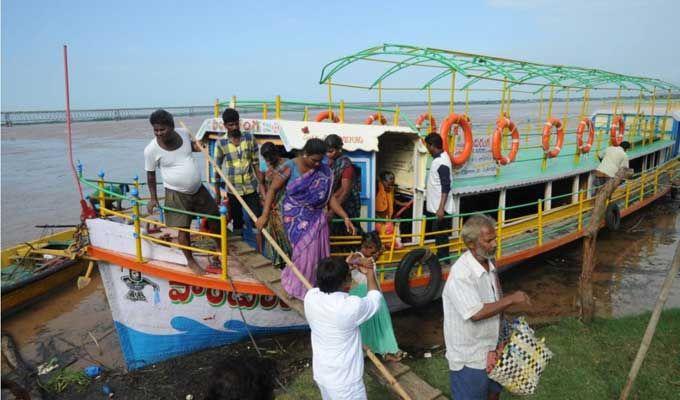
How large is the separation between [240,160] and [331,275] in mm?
3171

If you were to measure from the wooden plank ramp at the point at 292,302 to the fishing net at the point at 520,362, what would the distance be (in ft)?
3.41

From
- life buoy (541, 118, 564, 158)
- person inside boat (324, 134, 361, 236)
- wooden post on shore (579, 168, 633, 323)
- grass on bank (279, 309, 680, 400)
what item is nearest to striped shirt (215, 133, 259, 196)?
person inside boat (324, 134, 361, 236)

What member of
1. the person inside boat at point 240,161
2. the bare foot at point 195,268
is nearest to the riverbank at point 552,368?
the bare foot at point 195,268

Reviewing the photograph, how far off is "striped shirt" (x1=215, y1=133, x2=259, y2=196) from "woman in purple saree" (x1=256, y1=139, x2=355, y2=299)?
139 cm

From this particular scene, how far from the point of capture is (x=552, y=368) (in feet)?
16.2

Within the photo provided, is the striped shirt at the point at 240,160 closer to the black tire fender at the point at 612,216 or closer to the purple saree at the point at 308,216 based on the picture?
the purple saree at the point at 308,216

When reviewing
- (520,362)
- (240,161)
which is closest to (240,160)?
(240,161)

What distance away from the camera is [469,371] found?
2.68 metres

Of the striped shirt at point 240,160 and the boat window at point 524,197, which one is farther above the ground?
the striped shirt at point 240,160

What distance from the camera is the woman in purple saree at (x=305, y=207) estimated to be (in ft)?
13.0

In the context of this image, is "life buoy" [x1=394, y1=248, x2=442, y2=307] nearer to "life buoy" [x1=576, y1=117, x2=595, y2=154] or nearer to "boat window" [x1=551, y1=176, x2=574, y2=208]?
"boat window" [x1=551, y1=176, x2=574, y2=208]

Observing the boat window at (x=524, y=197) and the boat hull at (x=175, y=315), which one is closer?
the boat hull at (x=175, y=315)

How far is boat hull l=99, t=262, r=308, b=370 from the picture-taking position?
525 cm

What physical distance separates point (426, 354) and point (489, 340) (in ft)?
11.0
